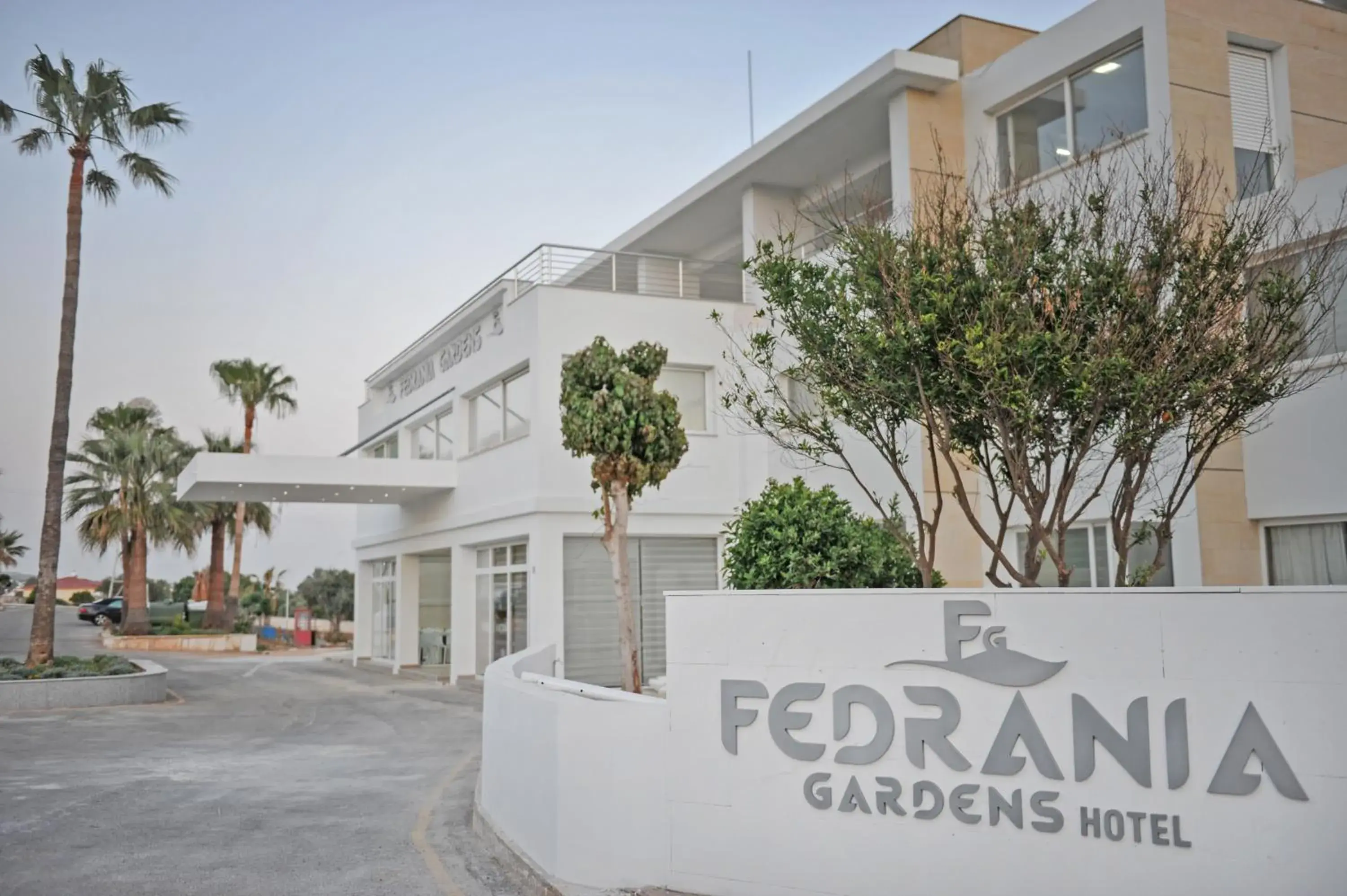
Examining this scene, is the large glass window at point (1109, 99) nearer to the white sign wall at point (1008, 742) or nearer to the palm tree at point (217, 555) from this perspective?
the white sign wall at point (1008, 742)

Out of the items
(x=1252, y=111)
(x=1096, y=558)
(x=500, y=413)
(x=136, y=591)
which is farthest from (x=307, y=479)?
(x=136, y=591)

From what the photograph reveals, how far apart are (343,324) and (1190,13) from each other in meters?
29.1

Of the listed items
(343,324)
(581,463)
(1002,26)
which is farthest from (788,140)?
(343,324)

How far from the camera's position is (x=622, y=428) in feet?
43.7

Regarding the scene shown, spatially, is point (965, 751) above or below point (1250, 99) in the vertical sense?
below

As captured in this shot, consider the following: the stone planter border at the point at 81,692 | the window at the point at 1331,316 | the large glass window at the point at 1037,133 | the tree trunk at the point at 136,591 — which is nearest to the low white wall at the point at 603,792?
the window at the point at 1331,316

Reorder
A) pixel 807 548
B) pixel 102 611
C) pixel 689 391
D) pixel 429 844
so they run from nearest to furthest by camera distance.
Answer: pixel 429 844 < pixel 807 548 < pixel 689 391 < pixel 102 611

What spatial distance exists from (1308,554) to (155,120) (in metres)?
22.7

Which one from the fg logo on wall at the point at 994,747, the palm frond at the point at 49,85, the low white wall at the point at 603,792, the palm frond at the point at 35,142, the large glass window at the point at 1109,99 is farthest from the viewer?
the palm frond at the point at 35,142

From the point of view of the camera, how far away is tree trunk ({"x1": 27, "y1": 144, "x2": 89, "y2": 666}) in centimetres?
2239

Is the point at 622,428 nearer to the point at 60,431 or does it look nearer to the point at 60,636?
the point at 60,431

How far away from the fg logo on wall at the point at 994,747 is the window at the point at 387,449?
2547cm

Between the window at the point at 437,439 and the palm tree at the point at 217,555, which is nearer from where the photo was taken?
the window at the point at 437,439

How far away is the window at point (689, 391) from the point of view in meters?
22.1
